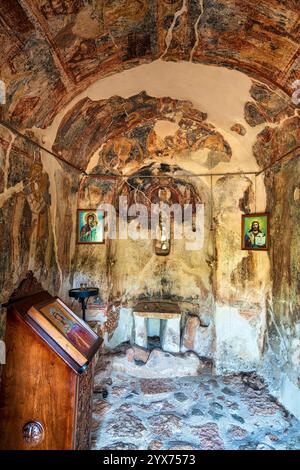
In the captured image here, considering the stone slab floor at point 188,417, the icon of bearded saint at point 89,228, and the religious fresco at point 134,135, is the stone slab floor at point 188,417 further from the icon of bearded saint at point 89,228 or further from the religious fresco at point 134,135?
the religious fresco at point 134,135

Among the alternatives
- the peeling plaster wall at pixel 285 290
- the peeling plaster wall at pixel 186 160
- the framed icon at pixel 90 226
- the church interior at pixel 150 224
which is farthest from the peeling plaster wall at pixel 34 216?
the peeling plaster wall at pixel 285 290

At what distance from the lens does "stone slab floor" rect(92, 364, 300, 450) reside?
3992 mm

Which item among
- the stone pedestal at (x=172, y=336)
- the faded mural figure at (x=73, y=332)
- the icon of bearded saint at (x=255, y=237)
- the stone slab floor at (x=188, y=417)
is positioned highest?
the icon of bearded saint at (x=255, y=237)

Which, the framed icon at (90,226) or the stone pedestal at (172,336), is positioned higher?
the framed icon at (90,226)

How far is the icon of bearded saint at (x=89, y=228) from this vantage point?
619 centimetres

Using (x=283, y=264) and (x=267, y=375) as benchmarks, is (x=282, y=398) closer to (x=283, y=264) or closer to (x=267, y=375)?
(x=267, y=375)

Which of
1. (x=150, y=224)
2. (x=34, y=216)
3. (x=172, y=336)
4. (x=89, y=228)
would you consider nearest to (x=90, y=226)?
(x=89, y=228)

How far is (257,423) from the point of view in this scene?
449cm

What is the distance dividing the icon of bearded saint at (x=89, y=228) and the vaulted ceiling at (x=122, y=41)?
233cm

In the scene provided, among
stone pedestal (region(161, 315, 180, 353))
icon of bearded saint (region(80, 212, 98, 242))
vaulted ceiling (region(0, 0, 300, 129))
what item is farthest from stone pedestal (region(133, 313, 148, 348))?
vaulted ceiling (region(0, 0, 300, 129))

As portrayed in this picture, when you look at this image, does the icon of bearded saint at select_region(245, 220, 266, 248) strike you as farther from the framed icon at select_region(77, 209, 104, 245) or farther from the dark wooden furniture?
the dark wooden furniture

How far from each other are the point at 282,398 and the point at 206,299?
102 inches

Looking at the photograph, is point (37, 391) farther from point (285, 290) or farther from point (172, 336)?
point (285, 290)

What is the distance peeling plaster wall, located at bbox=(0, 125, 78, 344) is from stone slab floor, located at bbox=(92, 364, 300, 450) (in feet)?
7.35
